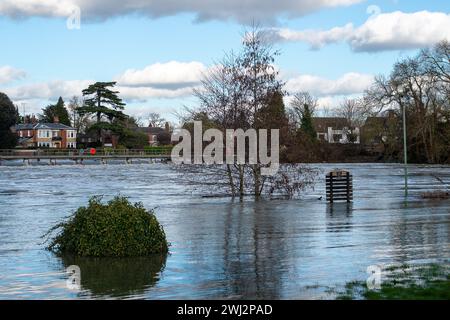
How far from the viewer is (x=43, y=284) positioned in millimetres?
11547

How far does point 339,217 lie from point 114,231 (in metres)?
10.6

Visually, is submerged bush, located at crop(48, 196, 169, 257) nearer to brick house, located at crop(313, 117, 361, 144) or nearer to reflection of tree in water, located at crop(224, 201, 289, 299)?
reflection of tree in water, located at crop(224, 201, 289, 299)

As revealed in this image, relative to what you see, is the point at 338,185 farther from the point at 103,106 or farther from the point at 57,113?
the point at 57,113

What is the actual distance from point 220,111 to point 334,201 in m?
7.34

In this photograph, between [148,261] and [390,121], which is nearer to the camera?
[148,261]

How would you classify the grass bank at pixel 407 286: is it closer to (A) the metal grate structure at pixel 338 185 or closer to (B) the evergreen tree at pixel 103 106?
(A) the metal grate structure at pixel 338 185

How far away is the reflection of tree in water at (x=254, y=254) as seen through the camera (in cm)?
1093

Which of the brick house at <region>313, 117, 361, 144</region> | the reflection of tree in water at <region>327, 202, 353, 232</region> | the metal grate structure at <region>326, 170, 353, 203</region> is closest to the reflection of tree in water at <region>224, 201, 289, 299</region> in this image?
the reflection of tree in water at <region>327, 202, 353, 232</region>

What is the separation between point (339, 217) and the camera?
22.9 meters

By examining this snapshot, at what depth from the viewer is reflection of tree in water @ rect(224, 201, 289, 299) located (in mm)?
10930

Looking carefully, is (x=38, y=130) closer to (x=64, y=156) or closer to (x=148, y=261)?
(x=64, y=156)

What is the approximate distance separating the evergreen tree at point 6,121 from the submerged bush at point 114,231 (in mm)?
102104

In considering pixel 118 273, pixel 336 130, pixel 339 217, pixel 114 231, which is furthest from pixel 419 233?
pixel 336 130
